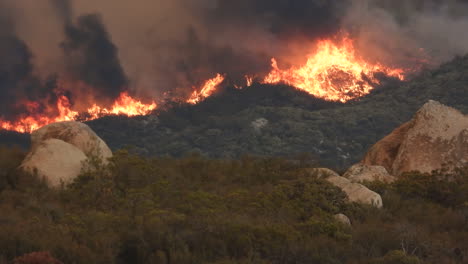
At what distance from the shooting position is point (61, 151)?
35125mm

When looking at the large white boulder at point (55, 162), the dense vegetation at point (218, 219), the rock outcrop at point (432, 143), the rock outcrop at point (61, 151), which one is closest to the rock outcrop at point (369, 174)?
the dense vegetation at point (218, 219)

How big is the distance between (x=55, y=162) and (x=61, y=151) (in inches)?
37.9

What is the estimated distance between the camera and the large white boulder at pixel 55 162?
110 feet

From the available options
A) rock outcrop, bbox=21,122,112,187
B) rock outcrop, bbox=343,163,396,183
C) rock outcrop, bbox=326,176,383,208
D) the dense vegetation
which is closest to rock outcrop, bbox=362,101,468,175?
rock outcrop, bbox=343,163,396,183

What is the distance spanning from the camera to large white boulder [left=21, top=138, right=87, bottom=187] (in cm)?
3353

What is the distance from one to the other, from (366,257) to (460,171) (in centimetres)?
1959

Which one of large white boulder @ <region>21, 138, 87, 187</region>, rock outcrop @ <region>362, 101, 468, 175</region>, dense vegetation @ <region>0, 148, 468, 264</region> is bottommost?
dense vegetation @ <region>0, 148, 468, 264</region>

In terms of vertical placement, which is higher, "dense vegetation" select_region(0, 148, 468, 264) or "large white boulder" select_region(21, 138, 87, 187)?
"large white boulder" select_region(21, 138, 87, 187)

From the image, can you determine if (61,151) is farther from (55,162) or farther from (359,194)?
(359,194)

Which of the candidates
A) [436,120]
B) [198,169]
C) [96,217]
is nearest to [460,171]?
[436,120]

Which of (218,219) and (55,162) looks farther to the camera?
(55,162)

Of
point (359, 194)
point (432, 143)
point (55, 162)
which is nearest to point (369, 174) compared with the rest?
point (432, 143)

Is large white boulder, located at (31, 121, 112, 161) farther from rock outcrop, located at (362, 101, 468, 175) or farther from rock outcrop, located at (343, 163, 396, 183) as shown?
rock outcrop, located at (362, 101, 468, 175)

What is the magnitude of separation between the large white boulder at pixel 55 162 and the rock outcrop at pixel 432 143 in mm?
21821
